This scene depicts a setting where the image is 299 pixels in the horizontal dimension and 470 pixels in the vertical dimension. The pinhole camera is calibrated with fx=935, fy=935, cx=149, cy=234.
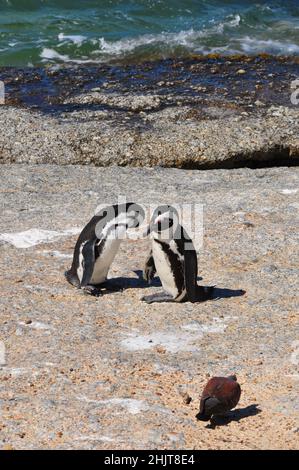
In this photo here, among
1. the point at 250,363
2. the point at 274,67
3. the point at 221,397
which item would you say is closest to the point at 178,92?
the point at 274,67

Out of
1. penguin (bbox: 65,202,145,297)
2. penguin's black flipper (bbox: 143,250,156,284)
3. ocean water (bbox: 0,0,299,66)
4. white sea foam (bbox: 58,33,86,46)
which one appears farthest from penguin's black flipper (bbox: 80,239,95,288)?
white sea foam (bbox: 58,33,86,46)

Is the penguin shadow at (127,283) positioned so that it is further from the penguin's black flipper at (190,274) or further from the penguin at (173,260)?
the penguin's black flipper at (190,274)

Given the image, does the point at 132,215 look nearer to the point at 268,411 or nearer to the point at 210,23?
the point at 268,411

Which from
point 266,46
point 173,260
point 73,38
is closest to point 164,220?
point 173,260

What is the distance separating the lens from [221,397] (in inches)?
195

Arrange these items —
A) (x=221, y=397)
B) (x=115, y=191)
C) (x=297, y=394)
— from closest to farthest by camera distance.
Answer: (x=221, y=397) < (x=297, y=394) < (x=115, y=191)

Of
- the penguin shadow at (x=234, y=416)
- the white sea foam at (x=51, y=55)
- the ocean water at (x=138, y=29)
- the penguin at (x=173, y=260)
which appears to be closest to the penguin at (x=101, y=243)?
the penguin at (x=173, y=260)

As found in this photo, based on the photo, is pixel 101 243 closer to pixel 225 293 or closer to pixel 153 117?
pixel 225 293

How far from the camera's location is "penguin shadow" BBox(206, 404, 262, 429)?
5.07 m

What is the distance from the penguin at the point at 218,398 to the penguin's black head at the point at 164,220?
2.02 meters

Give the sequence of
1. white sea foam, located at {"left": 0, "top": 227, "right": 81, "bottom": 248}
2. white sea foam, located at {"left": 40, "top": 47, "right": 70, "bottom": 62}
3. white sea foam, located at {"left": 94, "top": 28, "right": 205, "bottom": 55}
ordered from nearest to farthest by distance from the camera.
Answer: white sea foam, located at {"left": 0, "top": 227, "right": 81, "bottom": 248}, white sea foam, located at {"left": 40, "top": 47, "right": 70, "bottom": 62}, white sea foam, located at {"left": 94, "top": 28, "right": 205, "bottom": 55}

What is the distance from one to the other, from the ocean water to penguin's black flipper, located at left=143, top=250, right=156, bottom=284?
26.2ft

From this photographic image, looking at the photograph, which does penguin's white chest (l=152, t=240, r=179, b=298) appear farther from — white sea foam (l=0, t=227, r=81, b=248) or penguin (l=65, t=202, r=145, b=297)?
white sea foam (l=0, t=227, r=81, b=248)

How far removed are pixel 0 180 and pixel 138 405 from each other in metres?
4.91
